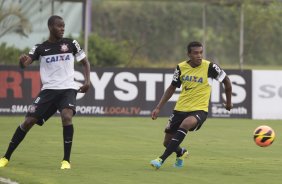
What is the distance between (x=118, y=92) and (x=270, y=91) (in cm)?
491

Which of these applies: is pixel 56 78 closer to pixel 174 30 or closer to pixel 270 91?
pixel 270 91

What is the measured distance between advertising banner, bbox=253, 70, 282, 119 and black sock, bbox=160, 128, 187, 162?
1608 cm

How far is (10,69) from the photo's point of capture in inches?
1119

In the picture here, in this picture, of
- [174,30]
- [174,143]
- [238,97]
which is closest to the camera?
[174,143]

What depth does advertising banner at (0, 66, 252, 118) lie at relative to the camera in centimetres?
2834

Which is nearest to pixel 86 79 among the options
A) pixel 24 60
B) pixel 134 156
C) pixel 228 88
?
pixel 24 60

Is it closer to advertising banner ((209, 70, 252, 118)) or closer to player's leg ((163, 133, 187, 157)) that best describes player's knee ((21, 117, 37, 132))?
player's leg ((163, 133, 187, 157))

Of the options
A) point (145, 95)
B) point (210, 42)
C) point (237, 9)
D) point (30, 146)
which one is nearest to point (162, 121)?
point (145, 95)

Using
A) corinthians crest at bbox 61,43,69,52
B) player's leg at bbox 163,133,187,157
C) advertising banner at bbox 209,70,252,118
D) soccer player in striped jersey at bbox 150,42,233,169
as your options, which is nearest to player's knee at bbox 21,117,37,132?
corinthians crest at bbox 61,43,69,52

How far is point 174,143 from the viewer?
13812 millimetres

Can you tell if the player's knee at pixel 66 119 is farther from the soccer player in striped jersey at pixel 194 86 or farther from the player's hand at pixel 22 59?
the soccer player in striped jersey at pixel 194 86

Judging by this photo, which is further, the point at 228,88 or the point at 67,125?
the point at 228,88

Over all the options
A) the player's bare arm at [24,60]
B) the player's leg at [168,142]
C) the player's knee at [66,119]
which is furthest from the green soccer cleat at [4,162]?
the player's leg at [168,142]

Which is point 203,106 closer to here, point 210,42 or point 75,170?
point 75,170
